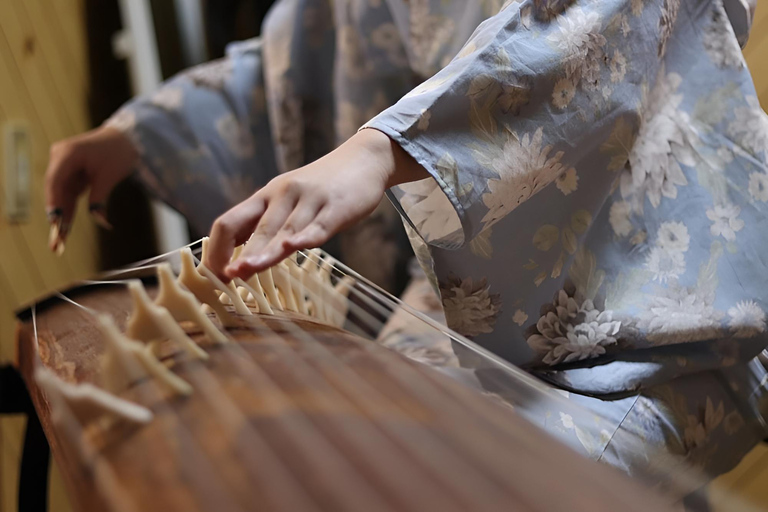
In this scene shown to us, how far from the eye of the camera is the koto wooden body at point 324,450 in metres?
0.27

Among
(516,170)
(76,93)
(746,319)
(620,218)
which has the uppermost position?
(76,93)

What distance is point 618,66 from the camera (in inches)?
22.4

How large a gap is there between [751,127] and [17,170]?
1.30 metres

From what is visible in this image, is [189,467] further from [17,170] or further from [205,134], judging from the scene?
[17,170]

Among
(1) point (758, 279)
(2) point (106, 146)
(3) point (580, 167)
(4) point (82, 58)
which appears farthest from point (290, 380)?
(4) point (82, 58)

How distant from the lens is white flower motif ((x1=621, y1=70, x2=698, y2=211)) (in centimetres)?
63

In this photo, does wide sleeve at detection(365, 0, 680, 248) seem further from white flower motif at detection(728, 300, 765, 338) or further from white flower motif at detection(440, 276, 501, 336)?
white flower motif at detection(728, 300, 765, 338)

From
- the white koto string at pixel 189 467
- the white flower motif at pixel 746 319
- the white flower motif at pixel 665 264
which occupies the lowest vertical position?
the white flower motif at pixel 746 319

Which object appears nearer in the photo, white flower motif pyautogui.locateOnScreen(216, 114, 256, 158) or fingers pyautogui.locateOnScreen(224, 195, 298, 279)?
fingers pyautogui.locateOnScreen(224, 195, 298, 279)

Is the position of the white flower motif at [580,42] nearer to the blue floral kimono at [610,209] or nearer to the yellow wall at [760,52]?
the blue floral kimono at [610,209]

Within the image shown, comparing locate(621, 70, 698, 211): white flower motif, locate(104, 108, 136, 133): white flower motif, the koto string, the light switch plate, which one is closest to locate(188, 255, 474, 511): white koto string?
the koto string

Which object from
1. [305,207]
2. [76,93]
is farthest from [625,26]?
[76,93]

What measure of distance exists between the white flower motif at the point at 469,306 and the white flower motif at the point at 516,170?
0.08 meters

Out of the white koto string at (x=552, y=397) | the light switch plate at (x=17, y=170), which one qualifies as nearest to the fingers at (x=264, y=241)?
the white koto string at (x=552, y=397)
